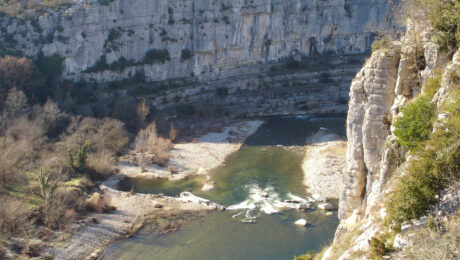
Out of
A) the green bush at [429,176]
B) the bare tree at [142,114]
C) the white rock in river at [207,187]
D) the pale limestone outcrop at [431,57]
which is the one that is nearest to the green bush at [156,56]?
the bare tree at [142,114]

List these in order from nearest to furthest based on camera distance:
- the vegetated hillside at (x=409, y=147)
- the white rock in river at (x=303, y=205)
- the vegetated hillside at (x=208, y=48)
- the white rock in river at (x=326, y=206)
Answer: the vegetated hillside at (x=409, y=147), the white rock in river at (x=326, y=206), the white rock in river at (x=303, y=205), the vegetated hillside at (x=208, y=48)

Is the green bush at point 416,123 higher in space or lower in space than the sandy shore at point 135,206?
higher

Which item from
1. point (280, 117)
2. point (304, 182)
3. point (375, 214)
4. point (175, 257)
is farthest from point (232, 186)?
point (280, 117)

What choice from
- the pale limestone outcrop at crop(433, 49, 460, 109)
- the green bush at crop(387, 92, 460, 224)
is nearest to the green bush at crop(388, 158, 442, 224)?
the green bush at crop(387, 92, 460, 224)

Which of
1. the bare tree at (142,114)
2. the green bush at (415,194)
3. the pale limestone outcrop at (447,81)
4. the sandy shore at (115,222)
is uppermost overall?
the pale limestone outcrop at (447,81)

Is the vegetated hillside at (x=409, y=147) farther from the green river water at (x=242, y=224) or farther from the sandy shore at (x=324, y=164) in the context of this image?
the sandy shore at (x=324, y=164)

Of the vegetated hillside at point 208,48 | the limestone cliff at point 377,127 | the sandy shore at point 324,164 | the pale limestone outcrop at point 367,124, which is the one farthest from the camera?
the vegetated hillside at point 208,48
